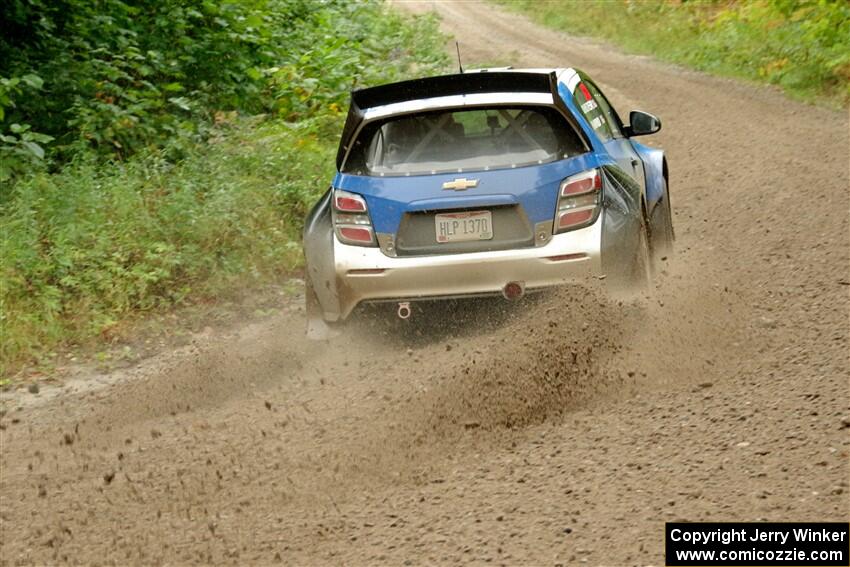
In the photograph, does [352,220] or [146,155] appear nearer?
[352,220]

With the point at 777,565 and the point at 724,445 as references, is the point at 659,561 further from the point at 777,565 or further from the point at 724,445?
the point at 724,445

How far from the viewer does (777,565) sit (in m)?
4.12

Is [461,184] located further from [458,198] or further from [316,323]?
[316,323]

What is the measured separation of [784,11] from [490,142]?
1569 cm

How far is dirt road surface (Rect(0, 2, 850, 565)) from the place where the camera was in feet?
15.3

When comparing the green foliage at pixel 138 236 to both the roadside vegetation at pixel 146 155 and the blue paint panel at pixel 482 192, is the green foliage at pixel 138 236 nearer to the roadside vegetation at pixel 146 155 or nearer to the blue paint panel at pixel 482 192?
the roadside vegetation at pixel 146 155

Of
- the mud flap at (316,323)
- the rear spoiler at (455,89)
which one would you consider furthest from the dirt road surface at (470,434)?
the rear spoiler at (455,89)

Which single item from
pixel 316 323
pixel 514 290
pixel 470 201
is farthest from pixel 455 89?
pixel 316 323

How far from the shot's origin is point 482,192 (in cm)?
699

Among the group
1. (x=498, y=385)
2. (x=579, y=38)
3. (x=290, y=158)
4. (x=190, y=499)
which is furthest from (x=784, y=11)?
(x=190, y=499)

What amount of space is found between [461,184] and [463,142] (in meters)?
0.36

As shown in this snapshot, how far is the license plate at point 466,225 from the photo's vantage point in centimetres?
702

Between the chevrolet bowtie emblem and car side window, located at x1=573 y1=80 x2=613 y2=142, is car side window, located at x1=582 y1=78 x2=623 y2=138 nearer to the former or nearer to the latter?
car side window, located at x1=573 y1=80 x2=613 y2=142

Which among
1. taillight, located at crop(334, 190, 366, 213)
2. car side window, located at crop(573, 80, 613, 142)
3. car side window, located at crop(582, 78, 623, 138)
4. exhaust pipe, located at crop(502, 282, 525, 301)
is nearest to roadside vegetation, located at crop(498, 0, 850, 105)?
car side window, located at crop(582, 78, 623, 138)
